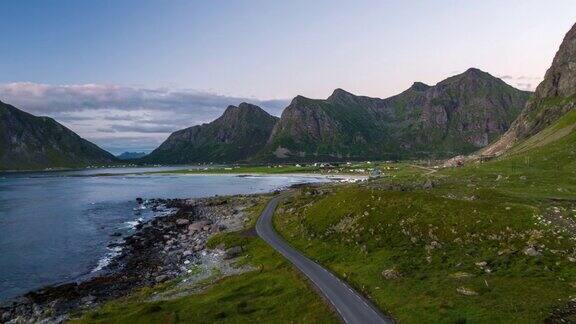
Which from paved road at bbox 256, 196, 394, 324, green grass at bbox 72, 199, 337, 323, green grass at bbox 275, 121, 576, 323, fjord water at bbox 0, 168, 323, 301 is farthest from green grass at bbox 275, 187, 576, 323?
fjord water at bbox 0, 168, 323, 301

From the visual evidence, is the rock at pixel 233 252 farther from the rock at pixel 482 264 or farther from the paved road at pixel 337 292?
the rock at pixel 482 264

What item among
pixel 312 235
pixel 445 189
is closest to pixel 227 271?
pixel 312 235

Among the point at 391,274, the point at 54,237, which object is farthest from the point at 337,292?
the point at 54,237

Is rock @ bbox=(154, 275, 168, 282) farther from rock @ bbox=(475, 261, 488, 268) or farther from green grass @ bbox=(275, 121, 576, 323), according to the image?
rock @ bbox=(475, 261, 488, 268)

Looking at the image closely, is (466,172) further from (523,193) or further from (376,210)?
(376,210)

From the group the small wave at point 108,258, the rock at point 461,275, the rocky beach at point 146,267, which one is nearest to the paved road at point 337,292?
the rocky beach at point 146,267

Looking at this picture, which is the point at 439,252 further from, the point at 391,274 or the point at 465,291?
the point at 465,291
